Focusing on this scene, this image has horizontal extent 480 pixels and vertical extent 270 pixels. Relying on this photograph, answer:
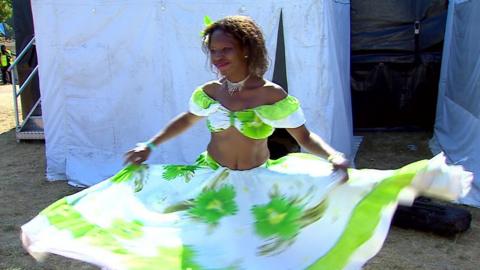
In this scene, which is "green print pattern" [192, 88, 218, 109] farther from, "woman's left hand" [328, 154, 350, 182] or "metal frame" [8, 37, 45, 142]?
"metal frame" [8, 37, 45, 142]

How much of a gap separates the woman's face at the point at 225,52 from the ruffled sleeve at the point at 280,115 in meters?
0.24

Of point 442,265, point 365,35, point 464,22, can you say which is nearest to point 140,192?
point 442,265

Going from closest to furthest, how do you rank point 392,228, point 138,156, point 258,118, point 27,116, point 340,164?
point 340,164 → point 258,118 → point 138,156 → point 392,228 → point 27,116

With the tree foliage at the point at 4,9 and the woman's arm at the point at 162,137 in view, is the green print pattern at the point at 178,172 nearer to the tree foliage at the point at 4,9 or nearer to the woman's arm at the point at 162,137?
the woman's arm at the point at 162,137

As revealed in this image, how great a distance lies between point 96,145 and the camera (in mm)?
5977

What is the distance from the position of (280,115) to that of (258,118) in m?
0.11

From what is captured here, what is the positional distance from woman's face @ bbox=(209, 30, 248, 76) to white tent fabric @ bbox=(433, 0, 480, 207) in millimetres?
3362

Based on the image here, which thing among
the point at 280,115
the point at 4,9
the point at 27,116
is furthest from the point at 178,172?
the point at 4,9

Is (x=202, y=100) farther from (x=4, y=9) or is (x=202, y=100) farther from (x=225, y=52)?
(x=4, y=9)

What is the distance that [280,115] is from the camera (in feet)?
8.43

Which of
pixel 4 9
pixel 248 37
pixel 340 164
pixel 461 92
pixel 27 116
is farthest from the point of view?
pixel 4 9

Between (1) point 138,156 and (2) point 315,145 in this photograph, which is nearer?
(2) point 315,145

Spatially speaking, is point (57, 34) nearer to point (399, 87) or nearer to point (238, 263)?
point (238, 263)

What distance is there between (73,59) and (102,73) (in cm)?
36
